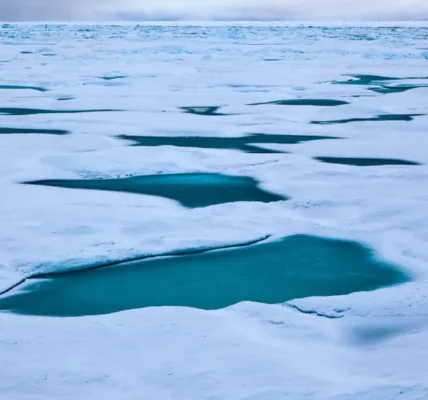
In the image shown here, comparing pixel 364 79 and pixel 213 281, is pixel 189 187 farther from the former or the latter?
pixel 364 79

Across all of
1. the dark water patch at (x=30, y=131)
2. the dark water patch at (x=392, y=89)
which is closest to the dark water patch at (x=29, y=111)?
the dark water patch at (x=30, y=131)

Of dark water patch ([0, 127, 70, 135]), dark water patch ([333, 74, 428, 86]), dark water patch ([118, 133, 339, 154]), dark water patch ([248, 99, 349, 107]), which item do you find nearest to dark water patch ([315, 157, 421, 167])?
dark water patch ([118, 133, 339, 154])

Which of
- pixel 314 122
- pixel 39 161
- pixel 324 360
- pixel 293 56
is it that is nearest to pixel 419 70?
pixel 293 56

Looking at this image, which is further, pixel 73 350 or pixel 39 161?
pixel 39 161

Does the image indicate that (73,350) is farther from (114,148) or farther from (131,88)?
(131,88)

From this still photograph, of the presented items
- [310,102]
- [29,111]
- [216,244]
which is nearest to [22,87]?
[29,111]

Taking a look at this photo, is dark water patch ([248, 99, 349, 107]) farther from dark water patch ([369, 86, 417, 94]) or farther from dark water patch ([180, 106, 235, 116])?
dark water patch ([369, 86, 417, 94])
